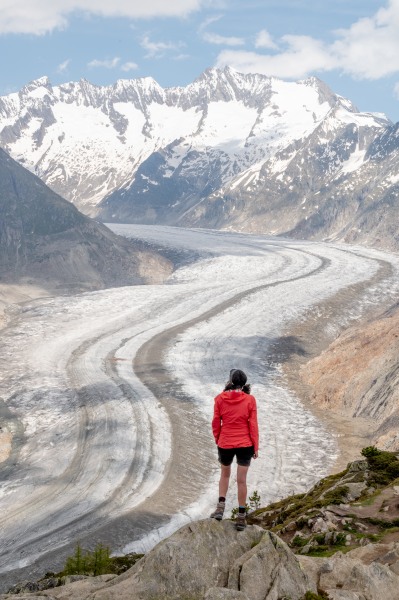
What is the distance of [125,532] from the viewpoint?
23.1 metres

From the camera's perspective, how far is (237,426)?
11.8 m

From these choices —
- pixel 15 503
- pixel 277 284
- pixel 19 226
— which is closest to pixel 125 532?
pixel 15 503

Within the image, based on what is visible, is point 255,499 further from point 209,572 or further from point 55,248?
point 55,248

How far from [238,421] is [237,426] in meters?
0.09

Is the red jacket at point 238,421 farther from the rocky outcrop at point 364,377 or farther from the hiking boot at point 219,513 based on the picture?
the rocky outcrop at point 364,377

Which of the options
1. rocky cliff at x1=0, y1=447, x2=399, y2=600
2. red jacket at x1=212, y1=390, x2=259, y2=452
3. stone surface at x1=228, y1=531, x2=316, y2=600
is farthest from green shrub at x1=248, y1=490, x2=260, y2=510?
stone surface at x1=228, y1=531, x2=316, y2=600

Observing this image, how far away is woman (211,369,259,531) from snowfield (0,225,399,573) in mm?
11589

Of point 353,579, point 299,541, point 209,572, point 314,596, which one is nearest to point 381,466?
point 299,541

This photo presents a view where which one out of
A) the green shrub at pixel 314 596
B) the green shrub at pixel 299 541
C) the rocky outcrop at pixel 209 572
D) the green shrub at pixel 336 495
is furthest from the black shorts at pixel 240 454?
the green shrub at pixel 336 495

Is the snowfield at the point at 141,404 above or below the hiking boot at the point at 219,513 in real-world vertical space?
below

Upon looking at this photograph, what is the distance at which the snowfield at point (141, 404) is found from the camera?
2575 centimetres

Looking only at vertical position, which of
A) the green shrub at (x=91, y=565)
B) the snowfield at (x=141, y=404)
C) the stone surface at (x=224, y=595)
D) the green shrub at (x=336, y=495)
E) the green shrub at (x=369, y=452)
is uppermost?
the stone surface at (x=224, y=595)

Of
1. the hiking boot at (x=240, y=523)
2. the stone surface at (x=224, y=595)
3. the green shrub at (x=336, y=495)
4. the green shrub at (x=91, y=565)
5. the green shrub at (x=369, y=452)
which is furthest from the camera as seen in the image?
the green shrub at (x=369, y=452)

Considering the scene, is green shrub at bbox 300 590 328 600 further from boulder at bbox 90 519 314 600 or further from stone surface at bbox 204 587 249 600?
stone surface at bbox 204 587 249 600
